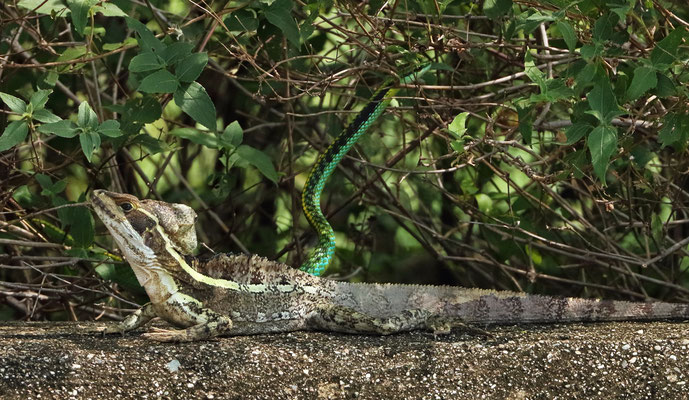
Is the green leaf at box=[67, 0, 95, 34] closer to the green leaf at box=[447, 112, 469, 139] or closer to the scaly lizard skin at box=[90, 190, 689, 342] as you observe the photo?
the scaly lizard skin at box=[90, 190, 689, 342]

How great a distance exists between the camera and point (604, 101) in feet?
13.3

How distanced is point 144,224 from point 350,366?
1.09 metres

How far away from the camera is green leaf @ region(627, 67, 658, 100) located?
160 inches

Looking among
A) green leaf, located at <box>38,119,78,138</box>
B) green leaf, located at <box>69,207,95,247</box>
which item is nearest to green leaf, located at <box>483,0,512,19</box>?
green leaf, located at <box>38,119,78,138</box>

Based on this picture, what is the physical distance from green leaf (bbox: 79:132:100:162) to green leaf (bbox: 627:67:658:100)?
7.48ft

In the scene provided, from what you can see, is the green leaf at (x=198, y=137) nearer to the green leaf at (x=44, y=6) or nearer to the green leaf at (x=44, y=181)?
the green leaf at (x=44, y=181)

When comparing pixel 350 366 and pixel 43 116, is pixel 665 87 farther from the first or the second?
pixel 43 116

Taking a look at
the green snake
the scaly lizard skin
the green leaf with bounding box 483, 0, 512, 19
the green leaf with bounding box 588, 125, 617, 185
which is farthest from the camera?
the green snake

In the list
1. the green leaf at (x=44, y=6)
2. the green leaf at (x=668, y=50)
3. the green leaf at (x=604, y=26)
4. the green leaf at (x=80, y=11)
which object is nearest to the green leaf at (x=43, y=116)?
the green leaf at (x=80, y=11)

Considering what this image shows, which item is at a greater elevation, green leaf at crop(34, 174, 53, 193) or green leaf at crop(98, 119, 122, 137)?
green leaf at crop(98, 119, 122, 137)

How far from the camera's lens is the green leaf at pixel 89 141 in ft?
14.0

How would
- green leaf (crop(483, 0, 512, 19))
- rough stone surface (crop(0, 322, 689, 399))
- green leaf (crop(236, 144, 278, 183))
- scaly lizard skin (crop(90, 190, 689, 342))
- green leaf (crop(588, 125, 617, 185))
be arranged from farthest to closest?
green leaf (crop(236, 144, 278, 183)) → green leaf (crop(483, 0, 512, 19)) → scaly lizard skin (crop(90, 190, 689, 342)) → green leaf (crop(588, 125, 617, 185)) → rough stone surface (crop(0, 322, 689, 399))

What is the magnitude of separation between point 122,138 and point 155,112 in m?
0.29

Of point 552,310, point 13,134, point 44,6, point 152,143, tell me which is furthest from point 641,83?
point 44,6
